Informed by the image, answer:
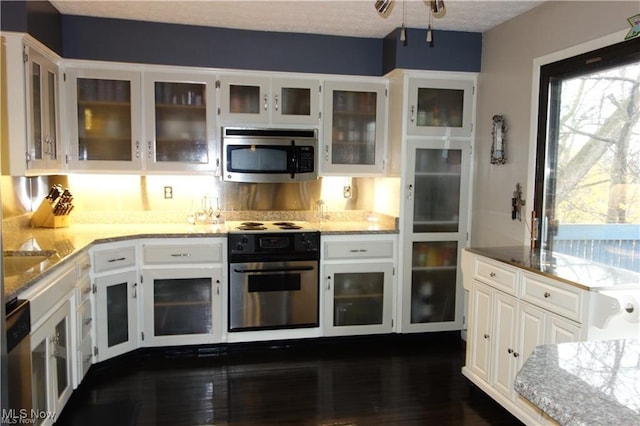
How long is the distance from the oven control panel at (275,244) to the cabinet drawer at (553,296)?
1.66 metres

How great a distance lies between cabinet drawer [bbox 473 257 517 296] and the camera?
8.78 ft

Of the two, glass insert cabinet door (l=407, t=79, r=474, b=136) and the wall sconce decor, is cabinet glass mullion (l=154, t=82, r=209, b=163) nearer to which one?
glass insert cabinet door (l=407, t=79, r=474, b=136)

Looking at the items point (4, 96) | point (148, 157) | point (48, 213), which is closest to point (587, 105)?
point (148, 157)

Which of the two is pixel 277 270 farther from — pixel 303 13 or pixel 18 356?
pixel 18 356

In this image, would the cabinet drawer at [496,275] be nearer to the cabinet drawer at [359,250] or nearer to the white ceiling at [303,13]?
the cabinet drawer at [359,250]

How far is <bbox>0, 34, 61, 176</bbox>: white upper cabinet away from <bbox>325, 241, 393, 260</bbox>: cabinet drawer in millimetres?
2106

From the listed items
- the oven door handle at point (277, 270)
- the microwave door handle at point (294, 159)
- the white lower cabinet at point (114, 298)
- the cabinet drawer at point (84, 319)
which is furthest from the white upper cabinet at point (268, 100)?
the cabinet drawer at point (84, 319)

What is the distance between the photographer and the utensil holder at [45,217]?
11.5 feet

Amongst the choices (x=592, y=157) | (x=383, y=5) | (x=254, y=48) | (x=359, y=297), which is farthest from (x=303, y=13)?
(x=359, y=297)

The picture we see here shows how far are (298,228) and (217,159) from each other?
85 centimetres

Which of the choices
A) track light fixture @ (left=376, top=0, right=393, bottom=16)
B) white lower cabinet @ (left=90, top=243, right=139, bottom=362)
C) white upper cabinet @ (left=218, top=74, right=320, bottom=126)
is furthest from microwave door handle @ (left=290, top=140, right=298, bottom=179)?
track light fixture @ (left=376, top=0, right=393, bottom=16)

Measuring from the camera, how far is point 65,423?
2625 millimetres

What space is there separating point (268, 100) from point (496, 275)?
2.18 metres

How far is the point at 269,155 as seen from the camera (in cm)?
390
